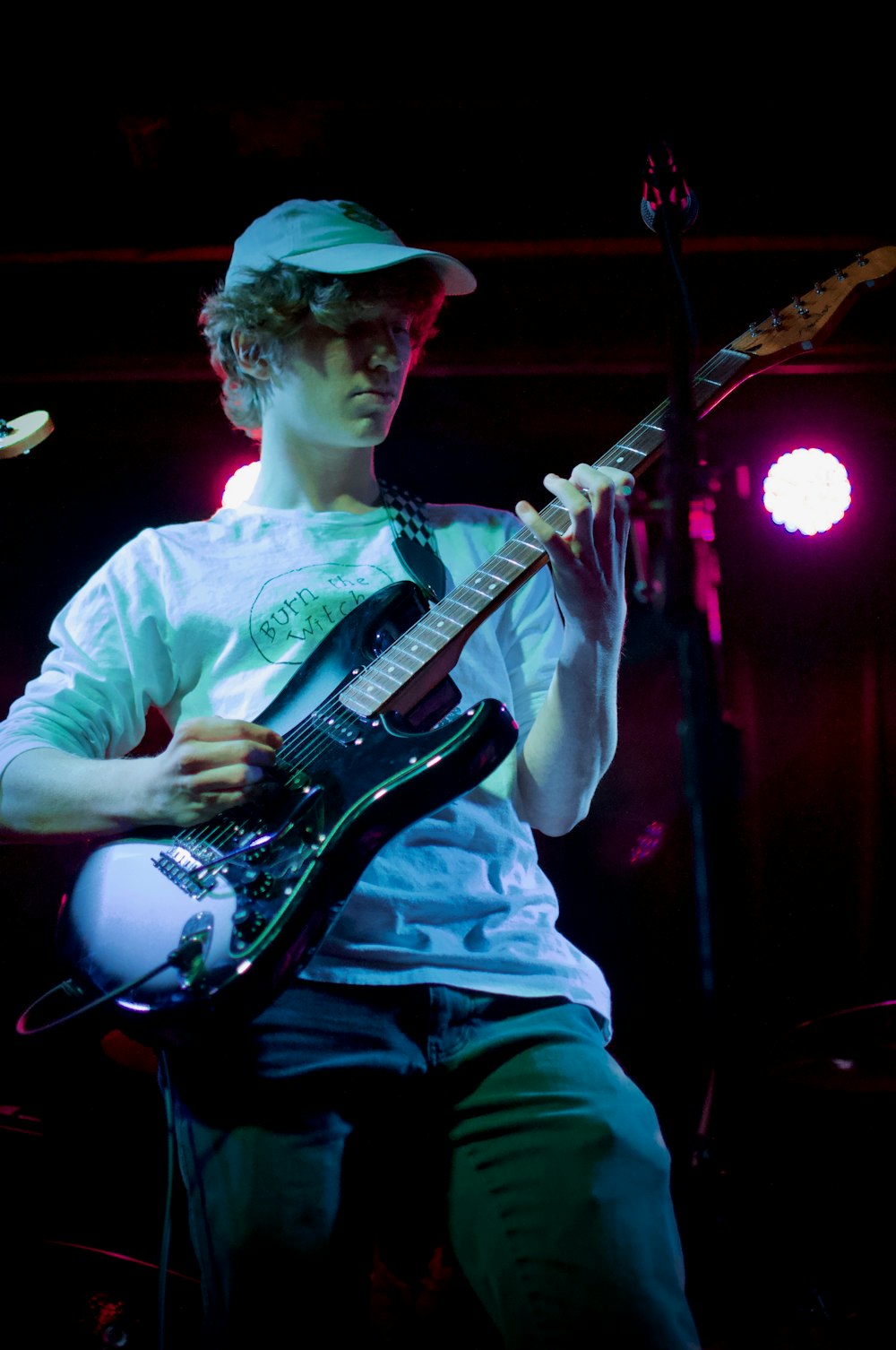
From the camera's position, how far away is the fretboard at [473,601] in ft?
5.84

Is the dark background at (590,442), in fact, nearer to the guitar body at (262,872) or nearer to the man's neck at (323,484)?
the man's neck at (323,484)

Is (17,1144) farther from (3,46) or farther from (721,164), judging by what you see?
(721,164)

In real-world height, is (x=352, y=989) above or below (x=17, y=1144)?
above

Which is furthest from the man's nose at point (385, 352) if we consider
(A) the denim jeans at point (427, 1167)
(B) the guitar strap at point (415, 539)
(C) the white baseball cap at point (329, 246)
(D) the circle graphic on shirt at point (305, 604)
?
(A) the denim jeans at point (427, 1167)

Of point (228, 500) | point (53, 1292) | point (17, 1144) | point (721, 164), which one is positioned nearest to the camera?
point (53, 1292)

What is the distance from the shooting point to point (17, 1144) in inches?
90.5

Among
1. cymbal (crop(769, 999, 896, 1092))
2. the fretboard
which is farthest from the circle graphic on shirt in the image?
cymbal (crop(769, 999, 896, 1092))

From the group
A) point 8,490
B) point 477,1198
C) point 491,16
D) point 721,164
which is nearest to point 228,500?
point 8,490

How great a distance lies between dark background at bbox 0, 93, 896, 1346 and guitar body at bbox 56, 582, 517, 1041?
0.94 metres

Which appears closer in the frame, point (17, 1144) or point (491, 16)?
point (17, 1144)

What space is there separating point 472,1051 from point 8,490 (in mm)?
2652

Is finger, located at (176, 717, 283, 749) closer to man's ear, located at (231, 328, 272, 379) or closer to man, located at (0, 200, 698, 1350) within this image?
man, located at (0, 200, 698, 1350)

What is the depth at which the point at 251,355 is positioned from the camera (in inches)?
94.3

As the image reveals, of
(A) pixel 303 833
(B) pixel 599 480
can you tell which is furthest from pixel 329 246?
(A) pixel 303 833
